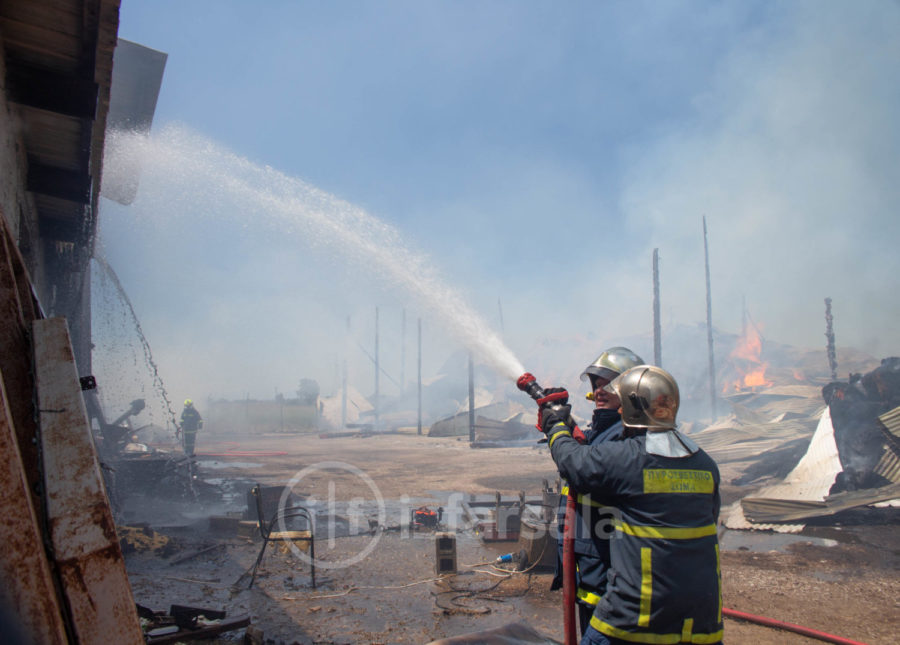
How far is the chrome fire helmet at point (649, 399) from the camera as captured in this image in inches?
102

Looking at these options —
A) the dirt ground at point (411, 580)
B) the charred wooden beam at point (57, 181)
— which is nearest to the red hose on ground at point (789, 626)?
the dirt ground at point (411, 580)

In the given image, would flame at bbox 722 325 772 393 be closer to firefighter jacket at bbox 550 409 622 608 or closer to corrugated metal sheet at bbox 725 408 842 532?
corrugated metal sheet at bbox 725 408 842 532

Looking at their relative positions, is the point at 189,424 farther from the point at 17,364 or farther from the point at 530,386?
the point at 17,364

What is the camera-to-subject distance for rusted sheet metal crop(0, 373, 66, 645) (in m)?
1.42

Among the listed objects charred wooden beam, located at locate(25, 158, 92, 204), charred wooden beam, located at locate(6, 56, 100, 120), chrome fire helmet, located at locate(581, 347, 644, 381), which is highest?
charred wooden beam, located at locate(6, 56, 100, 120)

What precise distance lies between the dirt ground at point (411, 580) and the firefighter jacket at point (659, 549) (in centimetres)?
371

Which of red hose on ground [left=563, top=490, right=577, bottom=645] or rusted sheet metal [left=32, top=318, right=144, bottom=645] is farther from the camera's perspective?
red hose on ground [left=563, top=490, right=577, bottom=645]

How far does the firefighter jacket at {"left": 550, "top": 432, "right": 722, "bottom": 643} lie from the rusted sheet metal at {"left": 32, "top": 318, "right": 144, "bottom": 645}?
1937 millimetres

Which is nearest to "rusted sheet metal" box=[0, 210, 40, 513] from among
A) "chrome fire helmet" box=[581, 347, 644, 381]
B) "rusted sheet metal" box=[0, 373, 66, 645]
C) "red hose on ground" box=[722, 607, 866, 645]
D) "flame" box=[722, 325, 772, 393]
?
"rusted sheet metal" box=[0, 373, 66, 645]

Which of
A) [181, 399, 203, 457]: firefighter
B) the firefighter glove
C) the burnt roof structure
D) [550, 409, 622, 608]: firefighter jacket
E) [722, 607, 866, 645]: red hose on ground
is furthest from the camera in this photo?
[181, 399, 203, 457]: firefighter

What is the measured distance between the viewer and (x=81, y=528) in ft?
5.25

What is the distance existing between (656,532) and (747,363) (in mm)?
57908

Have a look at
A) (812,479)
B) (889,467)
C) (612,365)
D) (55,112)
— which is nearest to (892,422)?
(889,467)

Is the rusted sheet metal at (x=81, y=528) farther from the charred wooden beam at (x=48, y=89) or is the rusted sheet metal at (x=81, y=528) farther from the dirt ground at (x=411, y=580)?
the dirt ground at (x=411, y=580)
